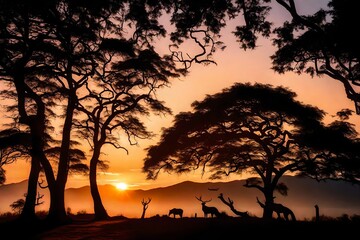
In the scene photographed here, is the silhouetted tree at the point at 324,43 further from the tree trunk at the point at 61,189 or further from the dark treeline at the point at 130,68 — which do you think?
the tree trunk at the point at 61,189

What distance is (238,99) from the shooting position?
2280cm

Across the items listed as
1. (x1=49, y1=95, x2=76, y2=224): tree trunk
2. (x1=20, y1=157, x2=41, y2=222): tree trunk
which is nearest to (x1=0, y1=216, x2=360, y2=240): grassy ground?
(x1=49, y1=95, x2=76, y2=224): tree trunk

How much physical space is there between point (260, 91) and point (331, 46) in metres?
10.6

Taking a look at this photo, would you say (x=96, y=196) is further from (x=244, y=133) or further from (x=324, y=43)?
(x=324, y=43)

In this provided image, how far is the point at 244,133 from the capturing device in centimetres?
2408

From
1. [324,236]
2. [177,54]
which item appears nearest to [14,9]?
[177,54]

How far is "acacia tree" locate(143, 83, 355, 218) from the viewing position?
74.2 ft

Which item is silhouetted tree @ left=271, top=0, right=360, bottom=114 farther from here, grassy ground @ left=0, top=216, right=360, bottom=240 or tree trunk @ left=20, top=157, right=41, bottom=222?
tree trunk @ left=20, top=157, right=41, bottom=222

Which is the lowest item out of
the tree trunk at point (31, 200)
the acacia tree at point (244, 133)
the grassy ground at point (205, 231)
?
the grassy ground at point (205, 231)

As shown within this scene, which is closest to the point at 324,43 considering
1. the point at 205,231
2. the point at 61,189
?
the point at 205,231

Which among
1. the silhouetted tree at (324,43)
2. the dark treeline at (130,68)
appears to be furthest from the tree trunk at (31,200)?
the silhouetted tree at (324,43)

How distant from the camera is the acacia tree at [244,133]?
22609mm

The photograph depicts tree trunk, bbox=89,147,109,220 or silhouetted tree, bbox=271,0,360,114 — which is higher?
silhouetted tree, bbox=271,0,360,114

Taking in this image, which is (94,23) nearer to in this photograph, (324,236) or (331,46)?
(331,46)
